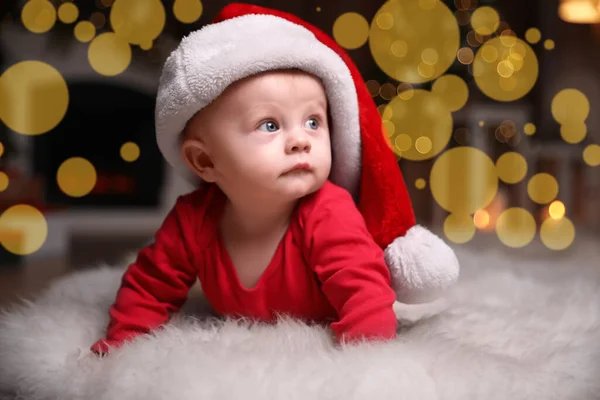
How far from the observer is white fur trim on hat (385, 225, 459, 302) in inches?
33.6

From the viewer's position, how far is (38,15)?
6.20 ft

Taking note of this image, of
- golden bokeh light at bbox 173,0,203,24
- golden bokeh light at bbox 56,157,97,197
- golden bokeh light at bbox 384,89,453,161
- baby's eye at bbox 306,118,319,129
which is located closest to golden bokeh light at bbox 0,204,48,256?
golden bokeh light at bbox 56,157,97,197

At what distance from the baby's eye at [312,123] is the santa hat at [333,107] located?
0.04 meters

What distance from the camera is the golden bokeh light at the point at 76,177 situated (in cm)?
217

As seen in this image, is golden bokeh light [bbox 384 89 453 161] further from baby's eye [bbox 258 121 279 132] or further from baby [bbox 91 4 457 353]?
baby's eye [bbox 258 121 279 132]

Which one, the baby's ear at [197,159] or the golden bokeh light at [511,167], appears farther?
the golden bokeh light at [511,167]

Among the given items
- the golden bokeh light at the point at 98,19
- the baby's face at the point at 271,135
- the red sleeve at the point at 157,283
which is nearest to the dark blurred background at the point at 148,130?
the golden bokeh light at the point at 98,19

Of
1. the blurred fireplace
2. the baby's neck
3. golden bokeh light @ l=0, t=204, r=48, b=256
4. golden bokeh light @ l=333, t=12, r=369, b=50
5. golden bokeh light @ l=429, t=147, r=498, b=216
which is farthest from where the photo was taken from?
the blurred fireplace

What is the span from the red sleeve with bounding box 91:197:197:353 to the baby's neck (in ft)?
0.21

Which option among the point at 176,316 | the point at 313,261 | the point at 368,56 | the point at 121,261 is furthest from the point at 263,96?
the point at 368,56

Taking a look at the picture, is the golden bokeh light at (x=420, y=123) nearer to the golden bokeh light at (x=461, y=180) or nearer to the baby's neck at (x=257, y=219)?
the golden bokeh light at (x=461, y=180)

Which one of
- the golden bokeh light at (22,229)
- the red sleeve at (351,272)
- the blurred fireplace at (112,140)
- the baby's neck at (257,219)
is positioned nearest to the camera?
the red sleeve at (351,272)

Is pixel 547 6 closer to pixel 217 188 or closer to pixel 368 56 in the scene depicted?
pixel 368 56

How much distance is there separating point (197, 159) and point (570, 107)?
1645 mm
